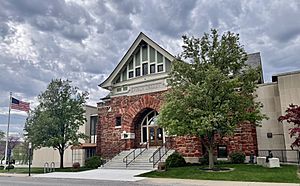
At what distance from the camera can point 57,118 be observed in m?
26.5

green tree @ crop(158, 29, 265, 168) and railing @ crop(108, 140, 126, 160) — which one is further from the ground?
green tree @ crop(158, 29, 265, 168)

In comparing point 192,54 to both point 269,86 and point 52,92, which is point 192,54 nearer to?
point 269,86

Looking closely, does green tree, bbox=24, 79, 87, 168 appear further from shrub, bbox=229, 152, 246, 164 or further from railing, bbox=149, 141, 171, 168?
shrub, bbox=229, 152, 246, 164

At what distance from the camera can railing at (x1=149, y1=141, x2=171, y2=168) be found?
78.0 feet

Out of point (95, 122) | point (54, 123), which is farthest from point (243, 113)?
point (95, 122)

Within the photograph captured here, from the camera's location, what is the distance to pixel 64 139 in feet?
85.7

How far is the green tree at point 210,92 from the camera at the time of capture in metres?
18.5

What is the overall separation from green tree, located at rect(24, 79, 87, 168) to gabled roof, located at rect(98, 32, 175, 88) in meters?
3.44

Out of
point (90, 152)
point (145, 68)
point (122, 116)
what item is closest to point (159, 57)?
point (145, 68)

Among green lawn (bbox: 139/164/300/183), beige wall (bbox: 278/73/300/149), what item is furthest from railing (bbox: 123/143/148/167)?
beige wall (bbox: 278/73/300/149)

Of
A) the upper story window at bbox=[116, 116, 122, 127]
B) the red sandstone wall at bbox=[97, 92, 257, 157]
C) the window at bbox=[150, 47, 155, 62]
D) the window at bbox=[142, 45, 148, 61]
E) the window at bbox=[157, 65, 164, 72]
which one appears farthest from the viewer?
the upper story window at bbox=[116, 116, 122, 127]

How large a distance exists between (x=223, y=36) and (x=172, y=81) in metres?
4.88

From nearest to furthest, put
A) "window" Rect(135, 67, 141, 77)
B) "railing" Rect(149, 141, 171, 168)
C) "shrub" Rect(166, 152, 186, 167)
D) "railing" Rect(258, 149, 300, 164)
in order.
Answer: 1. "railing" Rect(258, 149, 300, 164)
2. "shrub" Rect(166, 152, 186, 167)
3. "railing" Rect(149, 141, 171, 168)
4. "window" Rect(135, 67, 141, 77)

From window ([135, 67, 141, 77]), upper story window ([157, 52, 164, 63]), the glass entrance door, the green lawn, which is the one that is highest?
upper story window ([157, 52, 164, 63])
